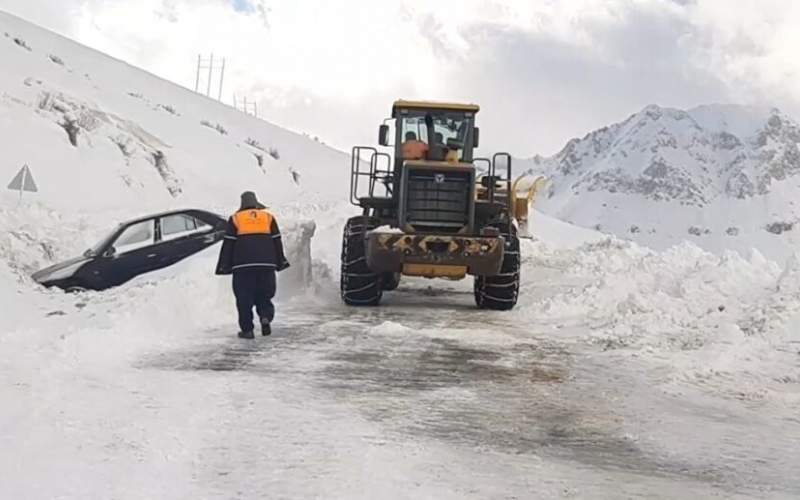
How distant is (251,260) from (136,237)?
4.61 metres

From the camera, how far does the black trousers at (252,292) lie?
980 cm

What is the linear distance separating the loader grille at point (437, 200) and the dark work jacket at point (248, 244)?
3710 millimetres

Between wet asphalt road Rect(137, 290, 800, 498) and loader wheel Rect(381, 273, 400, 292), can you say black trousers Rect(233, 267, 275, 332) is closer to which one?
wet asphalt road Rect(137, 290, 800, 498)

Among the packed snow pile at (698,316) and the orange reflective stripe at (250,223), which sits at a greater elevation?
the orange reflective stripe at (250,223)

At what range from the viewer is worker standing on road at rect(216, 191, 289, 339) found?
32.4 ft

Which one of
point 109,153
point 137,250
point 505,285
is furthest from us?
point 109,153

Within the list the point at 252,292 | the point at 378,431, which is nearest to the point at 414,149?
the point at 252,292

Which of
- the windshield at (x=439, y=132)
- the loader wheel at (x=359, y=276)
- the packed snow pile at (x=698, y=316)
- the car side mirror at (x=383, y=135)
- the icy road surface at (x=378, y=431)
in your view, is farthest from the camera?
the windshield at (x=439, y=132)

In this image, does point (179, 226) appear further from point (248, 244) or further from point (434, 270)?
point (248, 244)

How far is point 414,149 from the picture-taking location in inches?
558

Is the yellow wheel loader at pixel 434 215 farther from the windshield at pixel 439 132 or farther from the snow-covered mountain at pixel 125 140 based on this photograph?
the snow-covered mountain at pixel 125 140

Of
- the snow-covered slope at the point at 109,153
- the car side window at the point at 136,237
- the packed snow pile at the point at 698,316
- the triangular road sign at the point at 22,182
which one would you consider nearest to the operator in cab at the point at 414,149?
the packed snow pile at the point at 698,316

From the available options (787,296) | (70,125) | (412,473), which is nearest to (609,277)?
(787,296)

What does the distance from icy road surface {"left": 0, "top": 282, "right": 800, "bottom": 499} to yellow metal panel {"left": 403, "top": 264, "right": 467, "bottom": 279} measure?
4.04 meters
